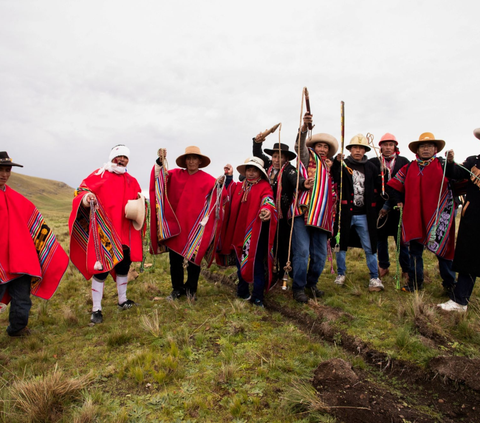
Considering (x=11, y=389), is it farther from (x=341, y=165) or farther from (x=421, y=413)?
(x=341, y=165)

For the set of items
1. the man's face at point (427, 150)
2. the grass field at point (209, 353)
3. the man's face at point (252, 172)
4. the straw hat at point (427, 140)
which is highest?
the straw hat at point (427, 140)

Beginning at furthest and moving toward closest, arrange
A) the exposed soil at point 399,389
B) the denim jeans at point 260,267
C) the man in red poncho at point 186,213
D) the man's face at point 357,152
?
1. the man's face at point 357,152
2. the man in red poncho at point 186,213
3. the denim jeans at point 260,267
4. the exposed soil at point 399,389

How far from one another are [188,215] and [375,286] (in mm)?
3336

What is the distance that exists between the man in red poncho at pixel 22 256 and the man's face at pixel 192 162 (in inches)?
90.0

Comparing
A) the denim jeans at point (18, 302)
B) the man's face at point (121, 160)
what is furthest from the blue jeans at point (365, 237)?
the denim jeans at point (18, 302)

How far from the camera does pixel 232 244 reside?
559 centimetres

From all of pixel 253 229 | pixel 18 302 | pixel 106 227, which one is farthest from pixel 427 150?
pixel 18 302

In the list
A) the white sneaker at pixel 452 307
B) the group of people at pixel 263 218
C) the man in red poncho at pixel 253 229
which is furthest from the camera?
the man in red poncho at pixel 253 229

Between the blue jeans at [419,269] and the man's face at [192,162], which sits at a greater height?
the man's face at [192,162]

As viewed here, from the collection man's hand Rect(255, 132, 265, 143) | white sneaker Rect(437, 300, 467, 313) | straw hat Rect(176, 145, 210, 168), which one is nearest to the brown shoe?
white sneaker Rect(437, 300, 467, 313)

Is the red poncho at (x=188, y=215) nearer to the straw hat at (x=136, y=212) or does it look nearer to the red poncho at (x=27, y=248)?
the straw hat at (x=136, y=212)

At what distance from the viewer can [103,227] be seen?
5016mm

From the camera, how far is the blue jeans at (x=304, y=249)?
5.32 meters

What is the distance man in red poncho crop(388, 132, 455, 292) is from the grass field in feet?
2.22
